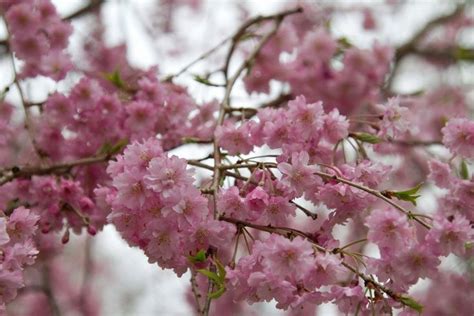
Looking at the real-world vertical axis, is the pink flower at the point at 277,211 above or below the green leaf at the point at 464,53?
below

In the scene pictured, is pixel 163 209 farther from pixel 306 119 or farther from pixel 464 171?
pixel 464 171

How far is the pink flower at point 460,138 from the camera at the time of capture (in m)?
2.00

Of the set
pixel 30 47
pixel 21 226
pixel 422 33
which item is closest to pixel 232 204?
pixel 21 226

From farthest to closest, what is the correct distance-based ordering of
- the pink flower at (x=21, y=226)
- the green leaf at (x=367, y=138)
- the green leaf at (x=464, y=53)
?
the green leaf at (x=464, y=53) < the green leaf at (x=367, y=138) < the pink flower at (x=21, y=226)

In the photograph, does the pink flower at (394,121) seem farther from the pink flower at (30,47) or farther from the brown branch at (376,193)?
the pink flower at (30,47)

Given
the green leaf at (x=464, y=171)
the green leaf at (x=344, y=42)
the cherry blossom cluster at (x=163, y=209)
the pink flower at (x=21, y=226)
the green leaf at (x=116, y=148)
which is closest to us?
the cherry blossom cluster at (x=163, y=209)

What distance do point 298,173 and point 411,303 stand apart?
1.40 ft

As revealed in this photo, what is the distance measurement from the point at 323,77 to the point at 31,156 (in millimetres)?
1656

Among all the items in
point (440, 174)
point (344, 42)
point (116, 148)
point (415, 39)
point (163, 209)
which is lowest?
point (163, 209)

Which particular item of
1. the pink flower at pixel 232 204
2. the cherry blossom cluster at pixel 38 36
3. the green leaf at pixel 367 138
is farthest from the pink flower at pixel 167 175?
the cherry blossom cluster at pixel 38 36

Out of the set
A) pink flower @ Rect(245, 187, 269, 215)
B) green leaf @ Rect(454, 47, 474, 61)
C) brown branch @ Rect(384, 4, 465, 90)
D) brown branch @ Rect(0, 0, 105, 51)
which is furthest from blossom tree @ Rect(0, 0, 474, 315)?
brown branch @ Rect(384, 4, 465, 90)

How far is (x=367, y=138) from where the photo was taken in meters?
2.01

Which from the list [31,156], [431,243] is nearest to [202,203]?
[431,243]

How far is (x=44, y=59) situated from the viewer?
282 cm
